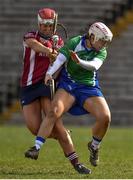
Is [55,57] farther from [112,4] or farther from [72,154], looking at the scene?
[112,4]

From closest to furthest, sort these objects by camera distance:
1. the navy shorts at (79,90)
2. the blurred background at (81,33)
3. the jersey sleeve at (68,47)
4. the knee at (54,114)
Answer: the knee at (54,114) < the jersey sleeve at (68,47) < the navy shorts at (79,90) < the blurred background at (81,33)

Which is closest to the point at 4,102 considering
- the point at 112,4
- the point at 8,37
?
the point at 8,37

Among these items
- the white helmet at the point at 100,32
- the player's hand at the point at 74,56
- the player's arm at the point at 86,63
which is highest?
the white helmet at the point at 100,32

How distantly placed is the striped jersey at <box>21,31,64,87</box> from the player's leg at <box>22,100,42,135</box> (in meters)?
0.28

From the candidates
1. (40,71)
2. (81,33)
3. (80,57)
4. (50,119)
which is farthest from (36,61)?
(81,33)

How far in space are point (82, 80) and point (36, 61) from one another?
64cm

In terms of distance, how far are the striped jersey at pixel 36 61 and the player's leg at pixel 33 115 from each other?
0.91 ft

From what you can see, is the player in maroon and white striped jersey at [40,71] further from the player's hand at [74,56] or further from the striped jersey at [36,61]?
the player's hand at [74,56]

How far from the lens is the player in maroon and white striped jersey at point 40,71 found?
10.7m

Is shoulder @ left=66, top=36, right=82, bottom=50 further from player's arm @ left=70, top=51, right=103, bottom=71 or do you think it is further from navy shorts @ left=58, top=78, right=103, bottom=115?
navy shorts @ left=58, top=78, right=103, bottom=115

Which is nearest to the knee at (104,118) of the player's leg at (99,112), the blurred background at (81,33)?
the player's leg at (99,112)

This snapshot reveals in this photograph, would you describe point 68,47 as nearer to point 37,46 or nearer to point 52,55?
point 52,55

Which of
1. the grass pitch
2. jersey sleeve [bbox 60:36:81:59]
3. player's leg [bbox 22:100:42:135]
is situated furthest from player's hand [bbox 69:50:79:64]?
the grass pitch

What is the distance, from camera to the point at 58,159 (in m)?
12.7
